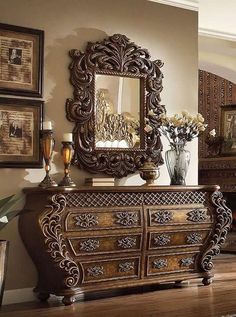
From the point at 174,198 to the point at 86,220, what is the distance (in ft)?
3.02

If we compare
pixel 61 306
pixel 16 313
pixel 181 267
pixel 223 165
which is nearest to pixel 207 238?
pixel 181 267

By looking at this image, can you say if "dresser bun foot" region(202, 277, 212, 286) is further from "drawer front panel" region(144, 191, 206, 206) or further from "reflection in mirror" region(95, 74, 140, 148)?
"reflection in mirror" region(95, 74, 140, 148)

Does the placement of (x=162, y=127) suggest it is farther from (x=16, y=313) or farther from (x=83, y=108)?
(x=16, y=313)

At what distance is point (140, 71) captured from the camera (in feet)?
18.1

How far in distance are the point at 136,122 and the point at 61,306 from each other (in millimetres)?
1769

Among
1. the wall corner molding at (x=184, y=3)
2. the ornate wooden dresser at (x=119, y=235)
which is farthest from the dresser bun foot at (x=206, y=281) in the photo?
the wall corner molding at (x=184, y=3)

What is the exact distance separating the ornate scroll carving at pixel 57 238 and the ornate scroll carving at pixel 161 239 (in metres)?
0.75

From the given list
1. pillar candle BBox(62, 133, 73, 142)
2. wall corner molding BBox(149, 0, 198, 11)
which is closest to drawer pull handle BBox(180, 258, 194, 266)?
pillar candle BBox(62, 133, 73, 142)

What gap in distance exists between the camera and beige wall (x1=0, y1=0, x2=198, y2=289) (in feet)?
15.8

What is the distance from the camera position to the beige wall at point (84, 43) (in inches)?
189

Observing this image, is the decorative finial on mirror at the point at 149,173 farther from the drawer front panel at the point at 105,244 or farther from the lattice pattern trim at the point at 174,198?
the drawer front panel at the point at 105,244

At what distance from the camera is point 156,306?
450 centimetres

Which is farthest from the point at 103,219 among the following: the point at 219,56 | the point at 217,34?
the point at 219,56

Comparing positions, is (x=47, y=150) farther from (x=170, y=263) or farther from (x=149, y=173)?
(x=170, y=263)
